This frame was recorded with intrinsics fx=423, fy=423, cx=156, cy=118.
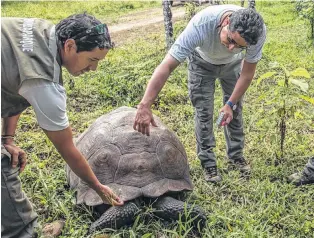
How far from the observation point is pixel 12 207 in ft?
8.61

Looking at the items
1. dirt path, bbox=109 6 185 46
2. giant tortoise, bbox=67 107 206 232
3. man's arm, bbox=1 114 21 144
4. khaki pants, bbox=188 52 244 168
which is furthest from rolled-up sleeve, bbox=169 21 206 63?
dirt path, bbox=109 6 185 46

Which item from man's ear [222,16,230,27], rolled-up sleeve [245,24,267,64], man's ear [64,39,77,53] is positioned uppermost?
man's ear [64,39,77,53]

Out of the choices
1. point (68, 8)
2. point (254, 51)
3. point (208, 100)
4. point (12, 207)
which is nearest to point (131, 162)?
point (12, 207)

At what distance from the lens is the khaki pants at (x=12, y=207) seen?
2549 millimetres

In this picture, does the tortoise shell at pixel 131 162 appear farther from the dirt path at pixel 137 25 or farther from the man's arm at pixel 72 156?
the dirt path at pixel 137 25

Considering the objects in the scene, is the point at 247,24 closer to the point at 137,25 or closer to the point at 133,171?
the point at 133,171

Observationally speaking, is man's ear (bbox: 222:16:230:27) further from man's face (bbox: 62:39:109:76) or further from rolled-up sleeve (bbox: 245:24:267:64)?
man's face (bbox: 62:39:109:76)

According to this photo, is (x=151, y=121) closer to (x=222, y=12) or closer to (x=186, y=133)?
(x=222, y=12)

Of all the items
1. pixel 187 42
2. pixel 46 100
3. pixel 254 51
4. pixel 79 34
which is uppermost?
pixel 79 34

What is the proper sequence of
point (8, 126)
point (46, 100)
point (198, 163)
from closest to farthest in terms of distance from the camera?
point (46, 100) < point (8, 126) < point (198, 163)

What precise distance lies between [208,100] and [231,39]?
0.92 meters

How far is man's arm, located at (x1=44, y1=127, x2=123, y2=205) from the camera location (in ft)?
7.38

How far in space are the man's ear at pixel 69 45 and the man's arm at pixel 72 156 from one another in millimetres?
416

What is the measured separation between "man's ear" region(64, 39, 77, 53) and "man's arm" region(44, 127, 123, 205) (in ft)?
1.36
